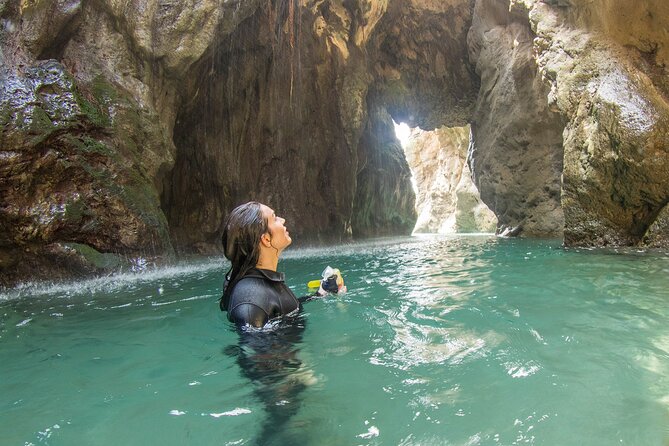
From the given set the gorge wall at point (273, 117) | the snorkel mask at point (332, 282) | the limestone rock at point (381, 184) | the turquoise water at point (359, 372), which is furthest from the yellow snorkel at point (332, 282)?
the limestone rock at point (381, 184)

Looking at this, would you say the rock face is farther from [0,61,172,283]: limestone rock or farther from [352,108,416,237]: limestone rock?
[0,61,172,283]: limestone rock

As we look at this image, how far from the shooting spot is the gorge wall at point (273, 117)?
6.89m

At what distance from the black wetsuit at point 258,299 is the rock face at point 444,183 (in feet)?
109

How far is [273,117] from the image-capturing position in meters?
13.8

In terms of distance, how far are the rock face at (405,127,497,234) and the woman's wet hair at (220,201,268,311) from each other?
3327 cm

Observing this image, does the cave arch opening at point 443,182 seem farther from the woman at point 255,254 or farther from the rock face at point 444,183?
the woman at point 255,254

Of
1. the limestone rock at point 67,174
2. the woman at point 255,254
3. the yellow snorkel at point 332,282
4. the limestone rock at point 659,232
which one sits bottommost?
the limestone rock at point 659,232

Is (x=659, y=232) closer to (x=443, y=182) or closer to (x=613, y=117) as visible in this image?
(x=613, y=117)

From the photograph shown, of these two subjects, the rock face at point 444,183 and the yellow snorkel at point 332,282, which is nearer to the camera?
the yellow snorkel at point 332,282

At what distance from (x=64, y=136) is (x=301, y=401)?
6681mm

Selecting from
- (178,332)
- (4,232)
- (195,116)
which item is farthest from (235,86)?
(178,332)

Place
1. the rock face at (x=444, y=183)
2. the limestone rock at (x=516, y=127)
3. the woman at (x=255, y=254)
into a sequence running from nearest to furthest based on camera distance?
1. the woman at (x=255, y=254)
2. the limestone rock at (x=516, y=127)
3. the rock face at (x=444, y=183)

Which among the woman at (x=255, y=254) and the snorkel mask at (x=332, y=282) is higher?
the woman at (x=255, y=254)

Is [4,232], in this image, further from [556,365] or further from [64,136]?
[556,365]
